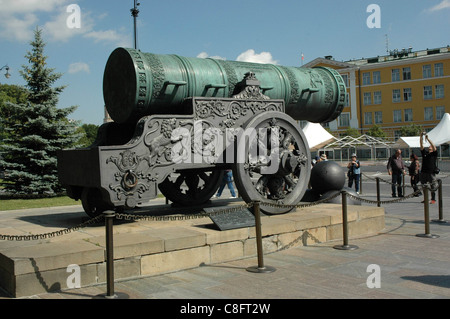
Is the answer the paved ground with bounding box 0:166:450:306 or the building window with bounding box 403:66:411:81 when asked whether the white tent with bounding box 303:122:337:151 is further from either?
the building window with bounding box 403:66:411:81

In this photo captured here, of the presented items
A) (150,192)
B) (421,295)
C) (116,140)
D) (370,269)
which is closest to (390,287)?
(421,295)

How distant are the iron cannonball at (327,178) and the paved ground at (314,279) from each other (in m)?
2.17

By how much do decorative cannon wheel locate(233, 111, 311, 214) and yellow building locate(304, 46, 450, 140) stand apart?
51903 millimetres

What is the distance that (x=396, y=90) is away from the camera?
190ft

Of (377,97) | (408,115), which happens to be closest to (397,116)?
(408,115)

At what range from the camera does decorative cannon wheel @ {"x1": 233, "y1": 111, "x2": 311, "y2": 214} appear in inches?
270

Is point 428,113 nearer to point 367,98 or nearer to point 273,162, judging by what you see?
point 367,98

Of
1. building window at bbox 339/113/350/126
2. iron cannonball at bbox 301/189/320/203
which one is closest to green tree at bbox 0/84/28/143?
iron cannonball at bbox 301/189/320/203

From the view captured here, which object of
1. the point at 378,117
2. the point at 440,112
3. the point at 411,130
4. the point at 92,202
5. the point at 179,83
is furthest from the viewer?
the point at 378,117

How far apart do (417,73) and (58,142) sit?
49677 mm

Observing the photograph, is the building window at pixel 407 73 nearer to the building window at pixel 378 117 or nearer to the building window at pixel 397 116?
the building window at pixel 397 116

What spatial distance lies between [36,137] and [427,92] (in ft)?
166

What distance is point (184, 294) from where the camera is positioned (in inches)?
183
